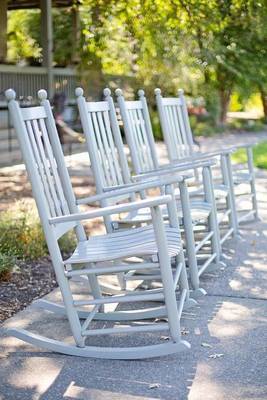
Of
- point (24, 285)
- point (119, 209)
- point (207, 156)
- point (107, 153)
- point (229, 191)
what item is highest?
point (107, 153)

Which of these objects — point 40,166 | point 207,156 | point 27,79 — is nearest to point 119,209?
point 40,166

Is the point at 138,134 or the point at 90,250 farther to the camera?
the point at 138,134

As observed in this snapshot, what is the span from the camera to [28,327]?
3791 millimetres

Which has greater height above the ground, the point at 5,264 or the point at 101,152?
the point at 101,152

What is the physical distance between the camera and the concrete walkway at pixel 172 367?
9.66ft

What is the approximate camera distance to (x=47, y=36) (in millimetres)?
11609

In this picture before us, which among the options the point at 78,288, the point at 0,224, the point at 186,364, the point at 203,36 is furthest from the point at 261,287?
the point at 203,36

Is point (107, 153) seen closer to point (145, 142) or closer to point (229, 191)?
point (145, 142)

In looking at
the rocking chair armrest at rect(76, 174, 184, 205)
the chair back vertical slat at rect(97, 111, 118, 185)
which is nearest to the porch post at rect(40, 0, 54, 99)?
the chair back vertical slat at rect(97, 111, 118, 185)

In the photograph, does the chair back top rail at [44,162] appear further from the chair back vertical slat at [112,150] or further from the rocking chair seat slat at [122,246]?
the chair back vertical slat at [112,150]

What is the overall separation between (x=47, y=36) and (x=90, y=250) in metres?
8.65

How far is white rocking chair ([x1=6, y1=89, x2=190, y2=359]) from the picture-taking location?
326cm

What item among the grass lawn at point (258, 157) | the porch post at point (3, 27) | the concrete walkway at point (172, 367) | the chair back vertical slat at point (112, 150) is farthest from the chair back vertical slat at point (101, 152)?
the grass lawn at point (258, 157)

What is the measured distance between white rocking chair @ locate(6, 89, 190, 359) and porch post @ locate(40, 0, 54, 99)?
7893 mm
